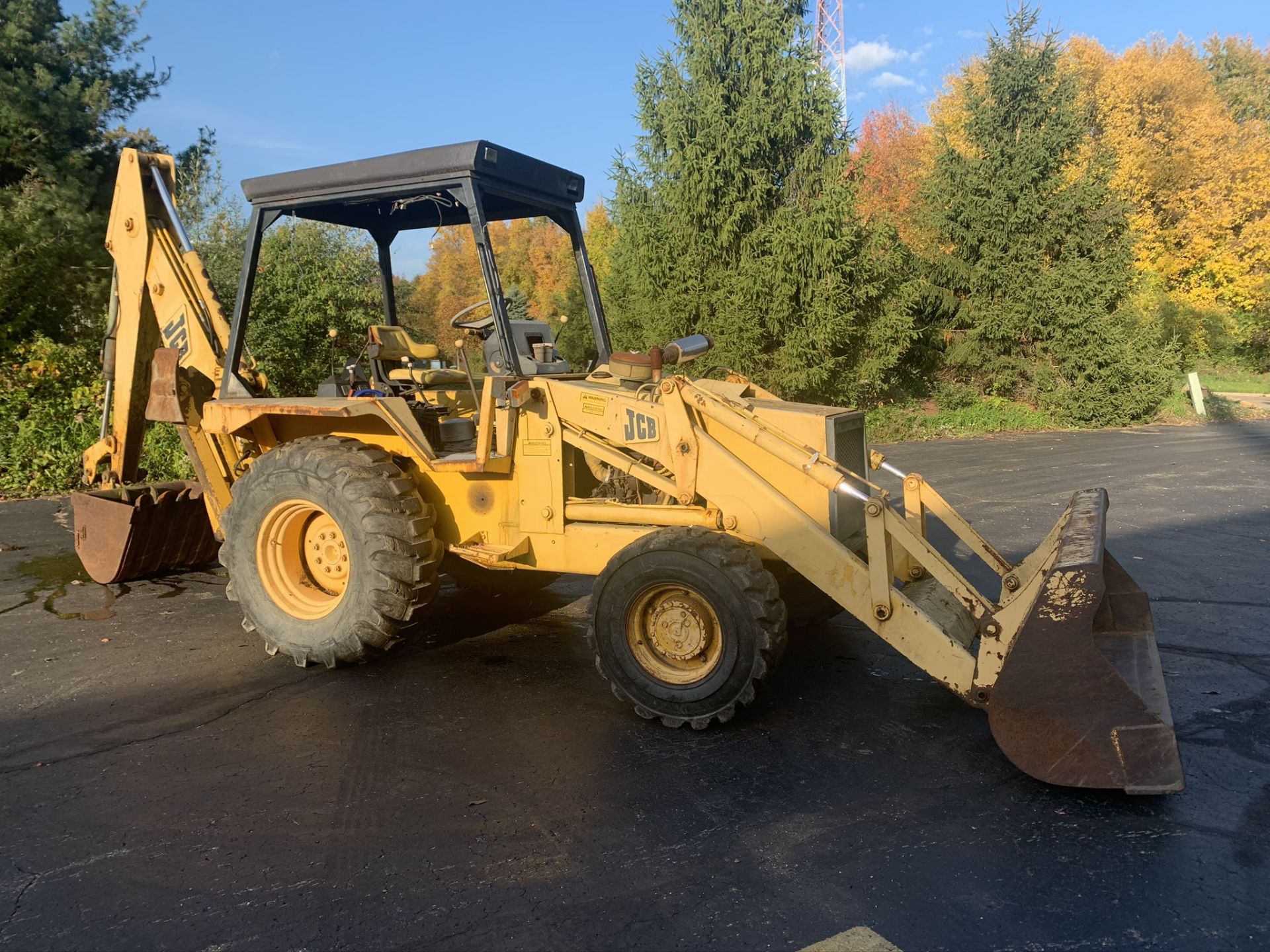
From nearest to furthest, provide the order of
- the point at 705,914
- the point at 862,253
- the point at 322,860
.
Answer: the point at 705,914, the point at 322,860, the point at 862,253

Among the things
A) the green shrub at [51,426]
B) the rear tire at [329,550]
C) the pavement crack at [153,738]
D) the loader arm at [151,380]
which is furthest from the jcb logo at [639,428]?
the green shrub at [51,426]

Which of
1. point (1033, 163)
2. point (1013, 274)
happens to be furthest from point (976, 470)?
point (1033, 163)

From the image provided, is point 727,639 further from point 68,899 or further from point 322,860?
point 68,899

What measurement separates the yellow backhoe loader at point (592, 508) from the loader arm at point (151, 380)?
0.08ft

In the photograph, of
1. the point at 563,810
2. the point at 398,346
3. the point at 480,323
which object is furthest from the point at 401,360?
the point at 563,810

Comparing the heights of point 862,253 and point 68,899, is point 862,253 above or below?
above

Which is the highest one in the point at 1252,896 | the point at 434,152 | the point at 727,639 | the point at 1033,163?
the point at 1033,163

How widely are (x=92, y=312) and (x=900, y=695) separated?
13.5 meters

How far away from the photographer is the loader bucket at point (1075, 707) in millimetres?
3361

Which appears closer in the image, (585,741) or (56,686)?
(585,741)

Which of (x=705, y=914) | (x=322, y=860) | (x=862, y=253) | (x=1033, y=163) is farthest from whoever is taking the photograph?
(x=1033, y=163)

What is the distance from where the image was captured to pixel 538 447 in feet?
16.0

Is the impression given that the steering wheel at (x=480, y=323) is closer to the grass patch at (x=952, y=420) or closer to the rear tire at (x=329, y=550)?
the rear tire at (x=329, y=550)

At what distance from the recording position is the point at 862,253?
55.8 feet
